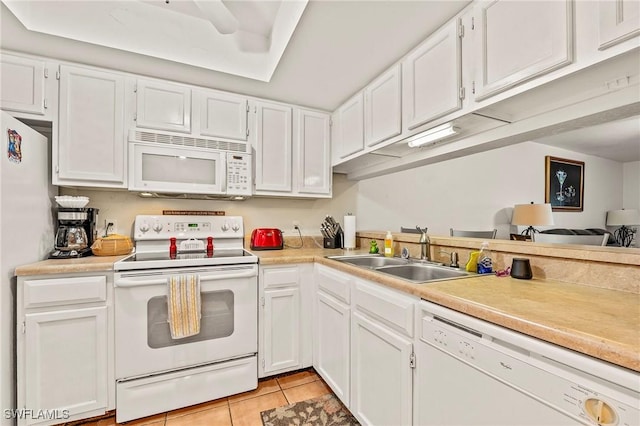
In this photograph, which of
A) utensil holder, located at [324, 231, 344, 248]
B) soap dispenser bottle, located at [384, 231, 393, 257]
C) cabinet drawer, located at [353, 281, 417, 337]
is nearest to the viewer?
cabinet drawer, located at [353, 281, 417, 337]

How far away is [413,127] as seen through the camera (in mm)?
1652

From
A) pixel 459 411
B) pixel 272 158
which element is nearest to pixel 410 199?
pixel 272 158

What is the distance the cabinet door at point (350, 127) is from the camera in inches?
86.2

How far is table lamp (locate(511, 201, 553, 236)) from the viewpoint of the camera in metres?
1.93

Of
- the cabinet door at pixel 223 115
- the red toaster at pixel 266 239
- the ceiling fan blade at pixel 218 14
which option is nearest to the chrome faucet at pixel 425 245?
the red toaster at pixel 266 239

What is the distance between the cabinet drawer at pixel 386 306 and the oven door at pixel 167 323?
799mm

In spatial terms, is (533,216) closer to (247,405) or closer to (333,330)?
(333,330)

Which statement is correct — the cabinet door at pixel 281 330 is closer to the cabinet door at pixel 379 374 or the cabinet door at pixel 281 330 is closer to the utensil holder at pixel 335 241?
the cabinet door at pixel 379 374

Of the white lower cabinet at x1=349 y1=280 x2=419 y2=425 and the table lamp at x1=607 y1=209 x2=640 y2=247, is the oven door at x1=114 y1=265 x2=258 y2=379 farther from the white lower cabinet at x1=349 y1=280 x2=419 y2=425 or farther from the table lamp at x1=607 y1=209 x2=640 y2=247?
the table lamp at x1=607 y1=209 x2=640 y2=247

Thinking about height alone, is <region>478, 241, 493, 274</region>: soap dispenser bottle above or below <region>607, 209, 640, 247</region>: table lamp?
below

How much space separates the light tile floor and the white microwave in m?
1.43

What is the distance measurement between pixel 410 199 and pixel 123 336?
95.3 inches

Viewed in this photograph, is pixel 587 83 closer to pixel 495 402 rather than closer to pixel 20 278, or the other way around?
pixel 495 402

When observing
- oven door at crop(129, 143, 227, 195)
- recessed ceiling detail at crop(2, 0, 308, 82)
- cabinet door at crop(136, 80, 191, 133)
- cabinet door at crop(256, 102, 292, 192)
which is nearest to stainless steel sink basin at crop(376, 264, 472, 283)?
cabinet door at crop(256, 102, 292, 192)
